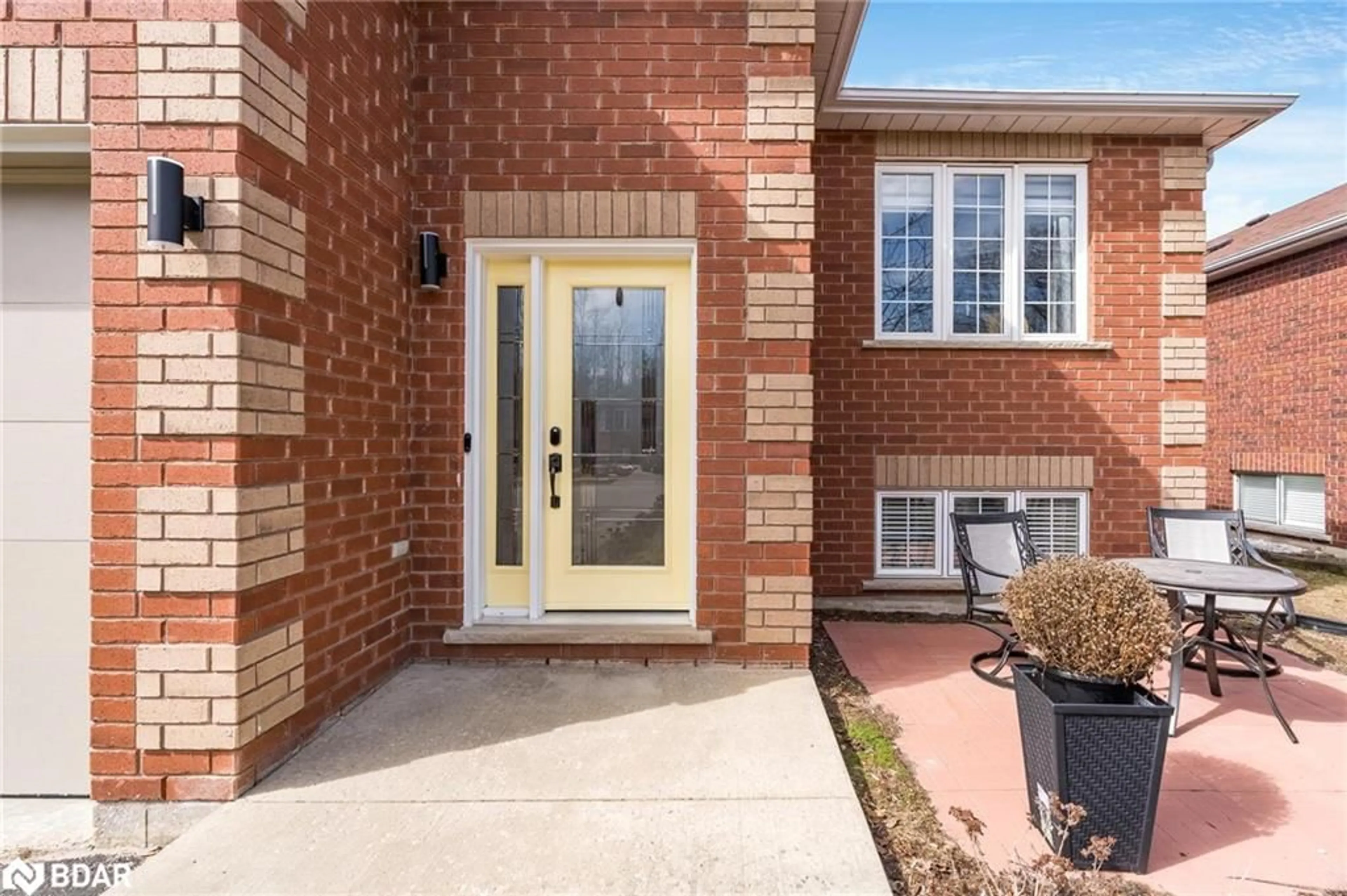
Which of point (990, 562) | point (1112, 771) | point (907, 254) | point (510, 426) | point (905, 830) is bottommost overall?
point (905, 830)

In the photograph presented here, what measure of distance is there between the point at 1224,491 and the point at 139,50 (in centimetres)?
1276

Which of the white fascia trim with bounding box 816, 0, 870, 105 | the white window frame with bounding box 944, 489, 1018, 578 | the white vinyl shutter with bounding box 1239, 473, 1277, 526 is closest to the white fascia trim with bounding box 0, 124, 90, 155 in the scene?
the white fascia trim with bounding box 816, 0, 870, 105

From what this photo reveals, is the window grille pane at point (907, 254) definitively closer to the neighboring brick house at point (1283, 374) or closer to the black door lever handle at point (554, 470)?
the black door lever handle at point (554, 470)

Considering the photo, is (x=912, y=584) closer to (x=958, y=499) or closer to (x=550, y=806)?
(x=958, y=499)

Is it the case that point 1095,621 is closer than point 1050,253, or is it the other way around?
point 1095,621

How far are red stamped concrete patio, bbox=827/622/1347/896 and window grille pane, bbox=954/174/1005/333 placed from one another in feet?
10.1

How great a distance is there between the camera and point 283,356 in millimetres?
2600

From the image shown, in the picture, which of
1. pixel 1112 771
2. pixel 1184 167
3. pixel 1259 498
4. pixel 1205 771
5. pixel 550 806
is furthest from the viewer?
pixel 1259 498

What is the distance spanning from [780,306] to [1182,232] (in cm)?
415

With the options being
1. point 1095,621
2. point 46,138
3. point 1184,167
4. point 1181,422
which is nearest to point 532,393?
point 46,138

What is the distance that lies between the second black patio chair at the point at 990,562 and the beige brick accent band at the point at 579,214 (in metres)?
2.73

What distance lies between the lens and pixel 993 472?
5.25 m

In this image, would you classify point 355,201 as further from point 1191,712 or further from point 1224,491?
point 1224,491

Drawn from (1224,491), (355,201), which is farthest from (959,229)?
(1224,491)
